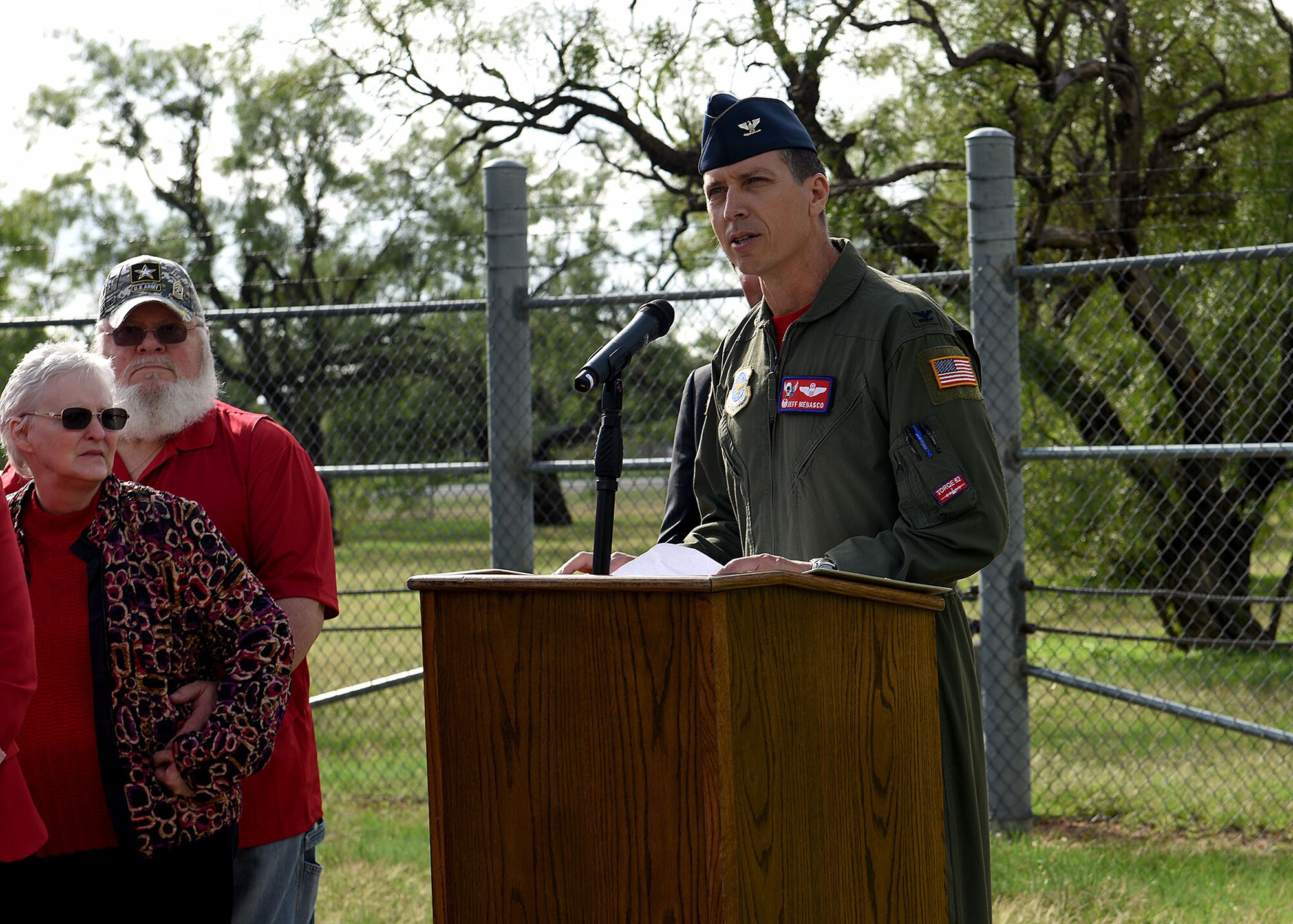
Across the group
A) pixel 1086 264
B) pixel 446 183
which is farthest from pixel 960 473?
pixel 446 183

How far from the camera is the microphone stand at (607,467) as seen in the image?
2061 mm

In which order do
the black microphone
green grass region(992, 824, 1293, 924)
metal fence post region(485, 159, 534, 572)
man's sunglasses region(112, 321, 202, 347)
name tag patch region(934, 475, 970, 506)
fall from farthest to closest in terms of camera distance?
metal fence post region(485, 159, 534, 572) → green grass region(992, 824, 1293, 924) → man's sunglasses region(112, 321, 202, 347) → name tag patch region(934, 475, 970, 506) → the black microphone

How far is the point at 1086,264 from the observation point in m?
4.90

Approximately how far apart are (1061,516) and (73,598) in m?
8.71

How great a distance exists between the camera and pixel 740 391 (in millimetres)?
2748

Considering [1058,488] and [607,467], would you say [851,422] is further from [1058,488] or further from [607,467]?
[1058,488]

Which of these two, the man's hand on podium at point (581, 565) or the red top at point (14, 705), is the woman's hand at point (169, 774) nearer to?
the red top at point (14, 705)

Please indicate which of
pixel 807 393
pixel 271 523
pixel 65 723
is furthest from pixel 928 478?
pixel 65 723

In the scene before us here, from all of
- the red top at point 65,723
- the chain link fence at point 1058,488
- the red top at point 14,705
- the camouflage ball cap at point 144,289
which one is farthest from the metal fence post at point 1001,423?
the red top at point 14,705

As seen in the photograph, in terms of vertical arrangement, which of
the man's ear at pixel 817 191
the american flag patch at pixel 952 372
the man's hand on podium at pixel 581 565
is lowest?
the man's hand on podium at pixel 581 565

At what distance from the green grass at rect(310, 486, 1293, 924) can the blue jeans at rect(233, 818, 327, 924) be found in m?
1.38

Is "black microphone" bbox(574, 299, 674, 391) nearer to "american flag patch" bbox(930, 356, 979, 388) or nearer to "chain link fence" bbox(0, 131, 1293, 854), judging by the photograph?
"american flag patch" bbox(930, 356, 979, 388)

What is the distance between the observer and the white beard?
2.87m

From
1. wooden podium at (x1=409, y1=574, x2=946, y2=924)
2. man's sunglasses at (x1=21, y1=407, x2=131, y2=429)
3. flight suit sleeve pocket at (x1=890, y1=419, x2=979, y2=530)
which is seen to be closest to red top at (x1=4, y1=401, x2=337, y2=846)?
man's sunglasses at (x1=21, y1=407, x2=131, y2=429)
